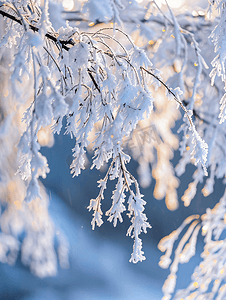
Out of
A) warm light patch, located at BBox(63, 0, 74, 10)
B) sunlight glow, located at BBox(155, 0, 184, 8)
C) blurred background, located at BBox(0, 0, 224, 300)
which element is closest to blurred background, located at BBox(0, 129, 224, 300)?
blurred background, located at BBox(0, 0, 224, 300)

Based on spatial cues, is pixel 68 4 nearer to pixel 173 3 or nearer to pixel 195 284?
pixel 173 3

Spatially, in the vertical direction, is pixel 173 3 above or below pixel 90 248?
above

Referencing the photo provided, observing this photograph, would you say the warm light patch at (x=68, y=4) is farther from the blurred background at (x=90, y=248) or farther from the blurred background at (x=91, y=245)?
the blurred background at (x=90, y=248)

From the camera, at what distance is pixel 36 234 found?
1.23 metres

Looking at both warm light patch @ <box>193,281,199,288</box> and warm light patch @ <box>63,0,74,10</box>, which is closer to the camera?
warm light patch @ <box>63,0,74,10</box>

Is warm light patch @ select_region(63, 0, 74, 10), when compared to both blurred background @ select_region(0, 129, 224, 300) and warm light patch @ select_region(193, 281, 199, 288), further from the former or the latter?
warm light patch @ select_region(193, 281, 199, 288)

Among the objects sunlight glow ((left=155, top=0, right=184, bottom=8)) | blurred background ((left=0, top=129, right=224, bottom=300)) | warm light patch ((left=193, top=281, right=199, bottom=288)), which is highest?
sunlight glow ((left=155, top=0, right=184, bottom=8))

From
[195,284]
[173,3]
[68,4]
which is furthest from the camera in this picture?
[195,284]

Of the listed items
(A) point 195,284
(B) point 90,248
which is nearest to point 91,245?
(B) point 90,248

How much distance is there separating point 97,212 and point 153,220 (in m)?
0.70

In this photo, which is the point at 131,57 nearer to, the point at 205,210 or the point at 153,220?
the point at 153,220

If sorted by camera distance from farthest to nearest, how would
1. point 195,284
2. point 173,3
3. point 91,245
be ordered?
point 195,284 → point 91,245 → point 173,3

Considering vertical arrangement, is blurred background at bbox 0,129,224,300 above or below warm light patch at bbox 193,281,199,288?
above

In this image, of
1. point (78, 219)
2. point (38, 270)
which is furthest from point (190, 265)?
point (38, 270)
